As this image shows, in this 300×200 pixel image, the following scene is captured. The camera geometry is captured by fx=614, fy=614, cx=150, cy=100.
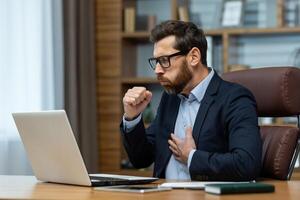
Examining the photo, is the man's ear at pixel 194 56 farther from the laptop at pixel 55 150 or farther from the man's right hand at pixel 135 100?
the laptop at pixel 55 150

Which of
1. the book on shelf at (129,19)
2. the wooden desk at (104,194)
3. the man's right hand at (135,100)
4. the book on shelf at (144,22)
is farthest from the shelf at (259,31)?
the wooden desk at (104,194)

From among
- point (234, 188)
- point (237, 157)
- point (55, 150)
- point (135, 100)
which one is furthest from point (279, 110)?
point (55, 150)

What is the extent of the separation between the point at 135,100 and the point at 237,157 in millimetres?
462

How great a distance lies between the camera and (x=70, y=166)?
188 cm

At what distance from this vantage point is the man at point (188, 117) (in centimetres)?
214

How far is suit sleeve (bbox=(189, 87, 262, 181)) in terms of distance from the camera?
2.07 metres

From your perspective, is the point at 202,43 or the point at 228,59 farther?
the point at 228,59

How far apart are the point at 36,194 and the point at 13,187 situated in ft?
0.75

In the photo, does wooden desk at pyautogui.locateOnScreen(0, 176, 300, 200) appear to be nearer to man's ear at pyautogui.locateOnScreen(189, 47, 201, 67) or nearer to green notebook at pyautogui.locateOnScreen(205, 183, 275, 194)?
green notebook at pyautogui.locateOnScreen(205, 183, 275, 194)

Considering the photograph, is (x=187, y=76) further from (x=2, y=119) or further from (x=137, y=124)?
(x=2, y=119)

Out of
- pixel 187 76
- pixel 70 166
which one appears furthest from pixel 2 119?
pixel 70 166

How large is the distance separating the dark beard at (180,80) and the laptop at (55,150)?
526mm

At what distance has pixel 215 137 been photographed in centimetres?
230

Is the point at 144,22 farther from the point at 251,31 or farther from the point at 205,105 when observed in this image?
the point at 205,105
